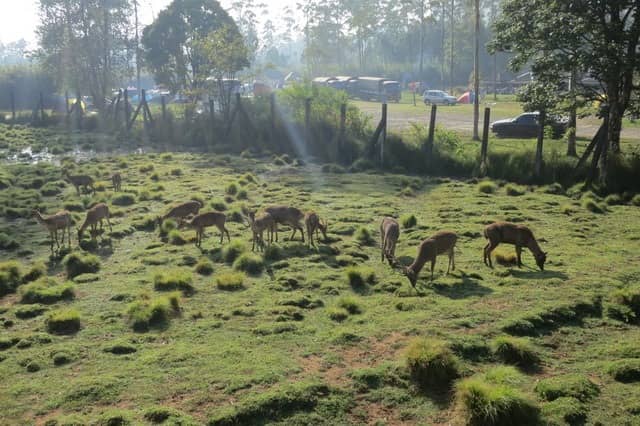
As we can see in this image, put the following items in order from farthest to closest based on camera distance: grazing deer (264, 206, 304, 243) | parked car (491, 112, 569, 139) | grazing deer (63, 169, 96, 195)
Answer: parked car (491, 112, 569, 139) < grazing deer (63, 169, 96, 195) < grazing deer (264, 206, 304, 243)

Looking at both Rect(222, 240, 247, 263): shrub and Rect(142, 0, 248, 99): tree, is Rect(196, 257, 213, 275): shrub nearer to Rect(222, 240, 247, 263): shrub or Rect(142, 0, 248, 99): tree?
Rect(222, 240, 247, 263): shrub

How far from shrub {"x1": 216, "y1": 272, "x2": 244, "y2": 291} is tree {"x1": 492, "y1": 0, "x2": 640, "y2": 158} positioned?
44.5ft

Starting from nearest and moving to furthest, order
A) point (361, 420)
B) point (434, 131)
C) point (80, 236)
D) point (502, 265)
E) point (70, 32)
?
point (361, 420)
point (502, 265)
point (80, 236)
point (434, 131)
point (70, 32)

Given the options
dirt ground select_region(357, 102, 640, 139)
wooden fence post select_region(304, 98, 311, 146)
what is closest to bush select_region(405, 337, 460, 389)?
dirt ground select_region(357, 102, 640, 139)

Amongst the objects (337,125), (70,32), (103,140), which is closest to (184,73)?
(103,140)

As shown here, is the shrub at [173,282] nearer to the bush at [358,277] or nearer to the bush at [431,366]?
the bush at [358,277]

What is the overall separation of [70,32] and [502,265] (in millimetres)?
54693

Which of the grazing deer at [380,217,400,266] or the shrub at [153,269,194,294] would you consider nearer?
the shrub at [153,269,194,294]

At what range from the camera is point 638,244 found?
47.6ft

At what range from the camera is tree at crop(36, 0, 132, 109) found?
57719mm

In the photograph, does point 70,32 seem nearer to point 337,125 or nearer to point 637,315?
point 337,125

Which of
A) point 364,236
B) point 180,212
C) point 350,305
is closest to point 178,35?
point 180,212

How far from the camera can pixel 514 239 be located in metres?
13.1

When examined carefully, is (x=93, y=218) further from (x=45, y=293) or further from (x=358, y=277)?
(x=358, y=277)
